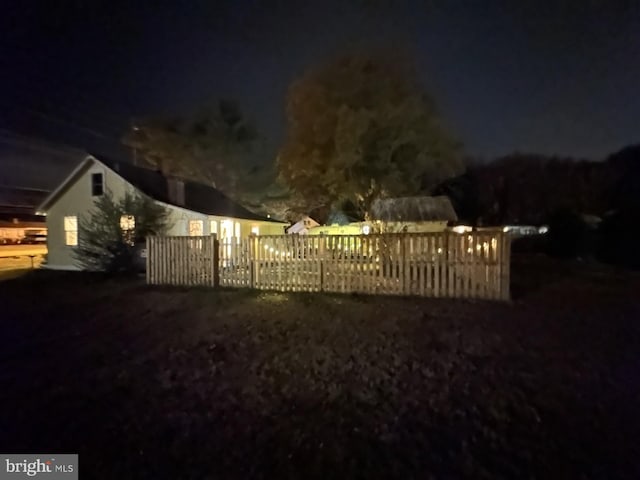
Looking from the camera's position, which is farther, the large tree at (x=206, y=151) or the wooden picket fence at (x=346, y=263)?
the large tree at (x=206, y=151)

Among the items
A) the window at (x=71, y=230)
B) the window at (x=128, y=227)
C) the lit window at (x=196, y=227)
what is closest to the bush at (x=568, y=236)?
the lit window at (x=196, y=227)

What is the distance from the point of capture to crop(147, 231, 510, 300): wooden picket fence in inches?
337

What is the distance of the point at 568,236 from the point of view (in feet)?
68.8

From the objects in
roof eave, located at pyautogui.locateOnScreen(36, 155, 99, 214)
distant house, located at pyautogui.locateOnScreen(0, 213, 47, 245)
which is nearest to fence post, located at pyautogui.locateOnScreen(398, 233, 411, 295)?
roof eave, located at pyautogui.locateOnScreen(36, 155, 99, 214)

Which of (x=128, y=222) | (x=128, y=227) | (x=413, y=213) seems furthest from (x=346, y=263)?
(x=413, y=213)

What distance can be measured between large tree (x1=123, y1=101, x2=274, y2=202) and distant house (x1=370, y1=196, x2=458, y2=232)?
1151 centimetres

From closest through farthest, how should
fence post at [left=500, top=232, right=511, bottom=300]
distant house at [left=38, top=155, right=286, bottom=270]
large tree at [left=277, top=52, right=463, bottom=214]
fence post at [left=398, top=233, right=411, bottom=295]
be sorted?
1. fence post at [left=500, top=232, right=511, bottom=300]
2. fence post at [left=398, top=233, right=411, bottom=295]
3. distant house at [left=38, top=155, right=286, bottom=270]
4. large tree at [left=277, top=52, right=463, bottom=214]

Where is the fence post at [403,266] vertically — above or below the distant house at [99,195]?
below

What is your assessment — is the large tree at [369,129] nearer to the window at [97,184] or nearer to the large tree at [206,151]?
the large tree at [206,151]

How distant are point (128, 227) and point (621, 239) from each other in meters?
20.6

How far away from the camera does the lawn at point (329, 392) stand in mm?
2707

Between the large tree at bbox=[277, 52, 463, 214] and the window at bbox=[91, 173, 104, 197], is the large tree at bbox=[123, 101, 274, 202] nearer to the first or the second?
the large tree at bbox=[277, 52, 463, 214]

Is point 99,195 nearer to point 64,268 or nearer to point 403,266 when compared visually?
point 64,268

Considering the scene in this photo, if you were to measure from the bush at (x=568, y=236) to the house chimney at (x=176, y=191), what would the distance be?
19284mm
